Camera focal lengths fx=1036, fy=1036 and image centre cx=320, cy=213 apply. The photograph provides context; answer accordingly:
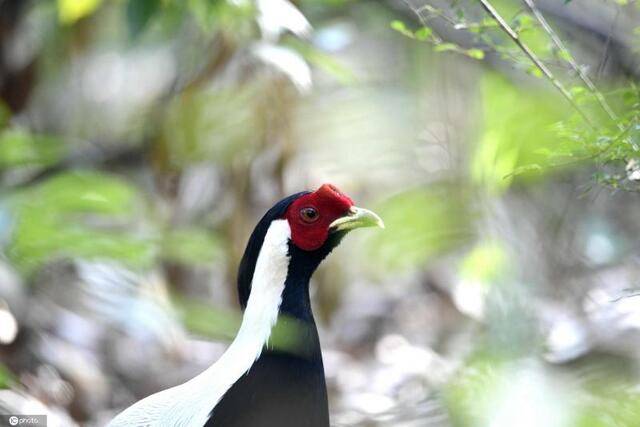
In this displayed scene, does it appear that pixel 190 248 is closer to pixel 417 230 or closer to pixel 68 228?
pixel 68 228

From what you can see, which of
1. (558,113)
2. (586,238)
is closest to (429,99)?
(586,238)

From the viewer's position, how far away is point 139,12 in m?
2.35

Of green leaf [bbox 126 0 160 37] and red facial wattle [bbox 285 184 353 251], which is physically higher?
green leaf [bbox 126 0 160 37]

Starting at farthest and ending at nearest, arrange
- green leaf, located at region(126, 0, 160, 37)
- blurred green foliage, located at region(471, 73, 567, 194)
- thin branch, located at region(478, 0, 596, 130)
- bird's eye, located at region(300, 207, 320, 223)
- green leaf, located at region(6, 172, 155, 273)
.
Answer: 1. green leaf, located at region(126, 0, 160, 37)
2. bird's eye, located at region(300, 207, 320, 223)
3. thin branch, located at region(478, 0, 596, 130)
4. blurred green foliage, located at region(471, 73, 567, 194)
5. green leaf, located at region(6, 172, 155, 273)

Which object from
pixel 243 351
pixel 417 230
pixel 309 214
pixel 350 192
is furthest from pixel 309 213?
pixel 350 192

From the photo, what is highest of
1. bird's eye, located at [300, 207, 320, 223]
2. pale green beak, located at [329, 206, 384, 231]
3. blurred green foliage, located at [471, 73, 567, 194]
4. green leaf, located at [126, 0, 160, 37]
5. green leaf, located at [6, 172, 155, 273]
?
green leaf, located at [126, 0, 160, 37]

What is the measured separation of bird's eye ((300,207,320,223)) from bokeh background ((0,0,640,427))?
0.13 m

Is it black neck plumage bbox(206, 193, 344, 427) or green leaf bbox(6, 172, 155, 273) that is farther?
black neck plumage bbox(206, 193, 344, 427)

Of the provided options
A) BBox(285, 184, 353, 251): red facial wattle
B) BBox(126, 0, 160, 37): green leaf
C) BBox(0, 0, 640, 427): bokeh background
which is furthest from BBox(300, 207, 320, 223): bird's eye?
BBox(126, 0, 160, 37): green leaf

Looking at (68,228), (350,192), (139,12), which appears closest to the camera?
(68,228)

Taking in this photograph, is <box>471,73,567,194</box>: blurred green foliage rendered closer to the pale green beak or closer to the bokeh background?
the bokeh background

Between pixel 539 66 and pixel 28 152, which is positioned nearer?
pixel 539 66

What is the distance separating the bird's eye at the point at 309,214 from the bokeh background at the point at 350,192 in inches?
5.2

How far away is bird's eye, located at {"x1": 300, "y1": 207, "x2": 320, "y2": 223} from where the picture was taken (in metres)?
1.89
